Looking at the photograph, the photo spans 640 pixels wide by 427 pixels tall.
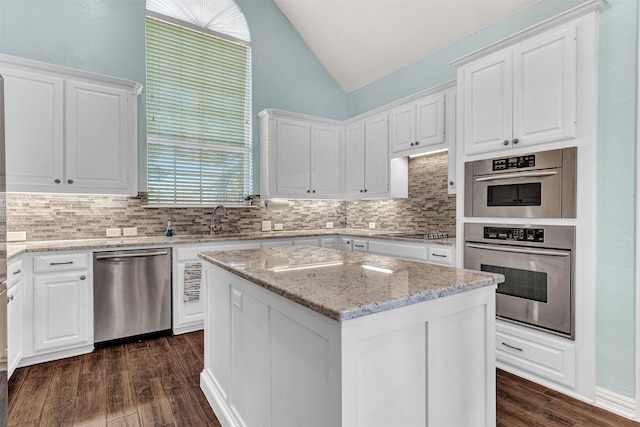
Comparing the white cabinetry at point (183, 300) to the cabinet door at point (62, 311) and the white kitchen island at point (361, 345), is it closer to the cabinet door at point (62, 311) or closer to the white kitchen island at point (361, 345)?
the cabinet door at point (62, 311)

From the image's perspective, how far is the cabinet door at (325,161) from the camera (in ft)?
15.3

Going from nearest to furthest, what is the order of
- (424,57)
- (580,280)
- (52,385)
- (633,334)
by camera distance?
(633,334), (580,280), (52,385), (424,57)

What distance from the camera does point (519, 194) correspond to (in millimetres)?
2533

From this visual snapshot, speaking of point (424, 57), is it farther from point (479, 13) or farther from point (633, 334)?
point (633, 334)

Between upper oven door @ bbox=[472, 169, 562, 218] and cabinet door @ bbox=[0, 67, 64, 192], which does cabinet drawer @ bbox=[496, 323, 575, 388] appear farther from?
cabinet door @ bbox=[0, 67, 64, 192]

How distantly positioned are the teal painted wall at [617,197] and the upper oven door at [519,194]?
0.25 metres

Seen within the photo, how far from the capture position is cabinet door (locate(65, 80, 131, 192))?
307cm

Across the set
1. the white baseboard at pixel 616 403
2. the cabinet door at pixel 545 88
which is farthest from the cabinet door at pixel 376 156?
the white baseboard at pixel 616 403

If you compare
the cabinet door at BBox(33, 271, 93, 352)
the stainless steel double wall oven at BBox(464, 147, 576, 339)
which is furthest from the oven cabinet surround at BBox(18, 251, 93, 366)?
the stainless steel double wall oven at BBox(464, 147, 576, 339)

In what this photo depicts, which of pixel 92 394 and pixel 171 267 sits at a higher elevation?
pixel 171 267

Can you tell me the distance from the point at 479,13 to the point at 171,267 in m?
3.96

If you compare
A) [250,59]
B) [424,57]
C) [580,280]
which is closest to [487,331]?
[580,280]

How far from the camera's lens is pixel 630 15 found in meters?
2.11

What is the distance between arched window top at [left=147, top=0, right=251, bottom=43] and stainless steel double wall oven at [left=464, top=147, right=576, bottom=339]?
135 inches
